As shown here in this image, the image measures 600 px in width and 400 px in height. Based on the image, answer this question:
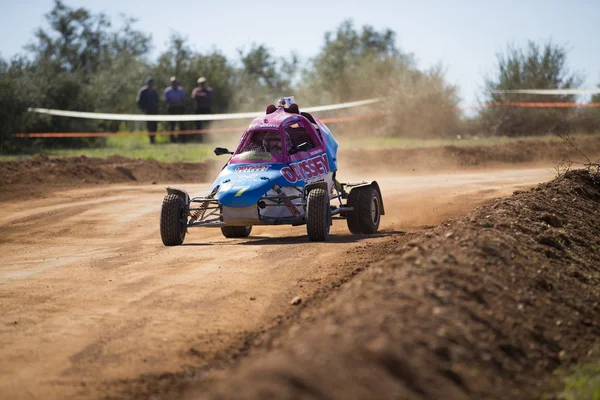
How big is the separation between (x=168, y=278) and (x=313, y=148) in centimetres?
494

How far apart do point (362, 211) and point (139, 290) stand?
5.16 m

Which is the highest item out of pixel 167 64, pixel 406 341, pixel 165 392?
pixel 167 64

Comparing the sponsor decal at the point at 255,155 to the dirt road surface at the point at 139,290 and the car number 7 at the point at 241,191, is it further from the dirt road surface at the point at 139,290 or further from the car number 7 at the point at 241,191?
the dirt road surface at the point at 139,290

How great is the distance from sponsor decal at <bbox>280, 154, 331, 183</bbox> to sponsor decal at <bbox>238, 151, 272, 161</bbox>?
0.41 metres

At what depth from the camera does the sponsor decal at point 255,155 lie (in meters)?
13.4

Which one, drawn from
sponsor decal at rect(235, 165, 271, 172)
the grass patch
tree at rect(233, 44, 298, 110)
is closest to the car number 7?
sponsor decal at rect(235, 165, 271, 172)

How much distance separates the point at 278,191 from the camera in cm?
1278

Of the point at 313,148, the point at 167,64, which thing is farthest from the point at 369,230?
the point at 167,64

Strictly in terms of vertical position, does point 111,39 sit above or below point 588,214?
above

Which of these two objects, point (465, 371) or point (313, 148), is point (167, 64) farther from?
point (465, 371)

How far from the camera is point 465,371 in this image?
5.45m

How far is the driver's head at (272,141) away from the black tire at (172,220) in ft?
5.48

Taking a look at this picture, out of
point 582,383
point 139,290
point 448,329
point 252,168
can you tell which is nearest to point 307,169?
point 252,168

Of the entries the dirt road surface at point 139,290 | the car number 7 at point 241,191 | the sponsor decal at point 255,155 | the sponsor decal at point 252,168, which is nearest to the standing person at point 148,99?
the dirt road surface at point 139,290
